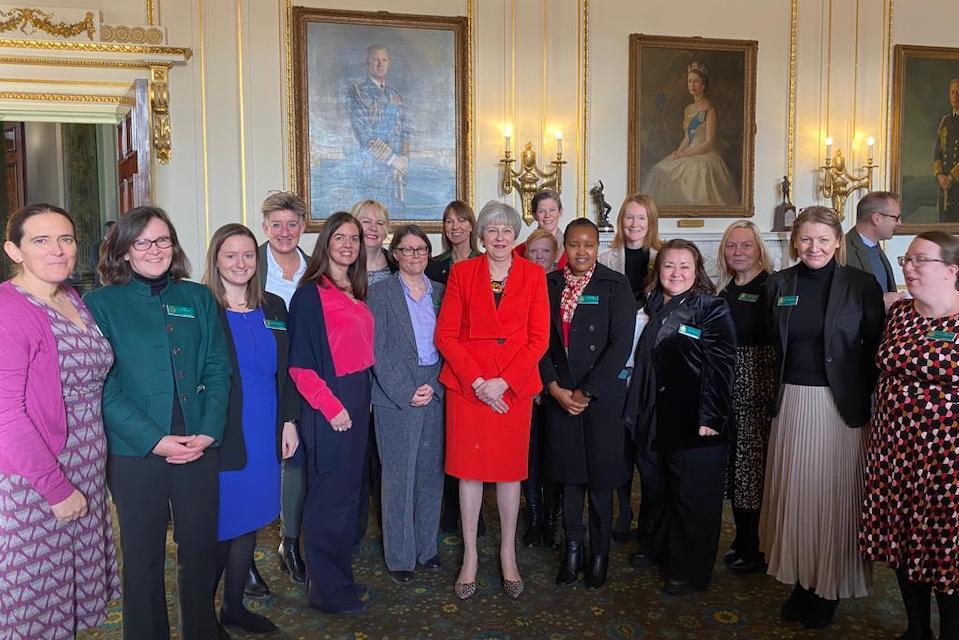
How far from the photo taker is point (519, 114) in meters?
7.46

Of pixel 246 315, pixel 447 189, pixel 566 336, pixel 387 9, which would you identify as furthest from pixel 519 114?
pixel 246 315

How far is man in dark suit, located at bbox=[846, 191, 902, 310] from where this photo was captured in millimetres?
4336

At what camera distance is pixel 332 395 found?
10.9ft

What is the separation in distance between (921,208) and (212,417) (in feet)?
26.2

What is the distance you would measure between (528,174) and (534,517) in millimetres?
3975

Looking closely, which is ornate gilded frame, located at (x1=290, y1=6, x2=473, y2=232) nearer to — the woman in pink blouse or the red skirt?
the woman in pink blouse

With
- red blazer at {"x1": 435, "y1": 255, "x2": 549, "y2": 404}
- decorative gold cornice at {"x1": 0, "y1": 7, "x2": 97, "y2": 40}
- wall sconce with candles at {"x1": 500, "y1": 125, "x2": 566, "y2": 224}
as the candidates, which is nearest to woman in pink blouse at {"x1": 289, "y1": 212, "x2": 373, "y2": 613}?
red blazer at {"x1": 435, "y1": 255, "x2": 549, "y2": 404}

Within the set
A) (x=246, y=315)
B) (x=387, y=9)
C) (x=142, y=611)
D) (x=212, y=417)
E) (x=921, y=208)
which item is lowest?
(x=142, y=611)

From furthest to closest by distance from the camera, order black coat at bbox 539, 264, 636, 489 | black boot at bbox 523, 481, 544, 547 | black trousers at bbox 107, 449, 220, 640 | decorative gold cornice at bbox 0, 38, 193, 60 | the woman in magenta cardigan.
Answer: decorative gold cornice at bbox 0, 38, 193, 60 < black boot at bbox 523, 481, 544, 547 < black coat at bbox 539, 264, 636, 489 < black trousers at bbox 107, 449, 220, 640 < the woman in magenta cardigan

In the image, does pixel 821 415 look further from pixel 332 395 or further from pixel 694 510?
pixel 332 395

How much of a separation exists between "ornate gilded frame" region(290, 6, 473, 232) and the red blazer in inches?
146

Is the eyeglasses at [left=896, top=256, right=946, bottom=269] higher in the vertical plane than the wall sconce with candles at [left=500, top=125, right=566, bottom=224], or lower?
lower

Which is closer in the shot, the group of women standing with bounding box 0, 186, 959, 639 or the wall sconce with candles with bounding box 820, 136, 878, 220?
the group of women standing with bounding box 0, 186, 959, 639

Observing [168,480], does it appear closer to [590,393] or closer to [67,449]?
[67,449]
